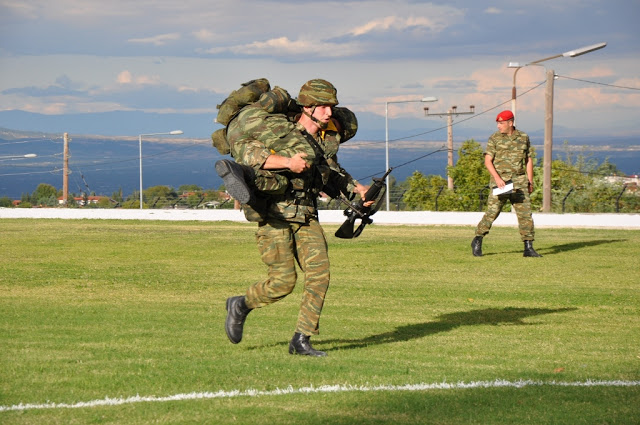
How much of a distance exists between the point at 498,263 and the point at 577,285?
125 inches

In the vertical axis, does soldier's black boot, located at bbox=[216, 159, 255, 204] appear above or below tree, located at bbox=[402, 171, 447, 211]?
above

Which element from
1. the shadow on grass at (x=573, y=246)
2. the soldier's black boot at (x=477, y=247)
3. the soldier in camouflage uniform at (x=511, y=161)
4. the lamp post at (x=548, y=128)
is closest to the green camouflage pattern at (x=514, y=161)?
the soldier in camouflage uniform at (x=511, y=161)

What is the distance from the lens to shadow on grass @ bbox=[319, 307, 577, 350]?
31.4 feet

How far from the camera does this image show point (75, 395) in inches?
271

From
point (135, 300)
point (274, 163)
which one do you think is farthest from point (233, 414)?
point (135, 300)

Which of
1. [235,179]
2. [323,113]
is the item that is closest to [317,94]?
[323,113]

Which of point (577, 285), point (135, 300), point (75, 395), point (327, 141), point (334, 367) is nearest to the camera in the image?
point (75, 395)

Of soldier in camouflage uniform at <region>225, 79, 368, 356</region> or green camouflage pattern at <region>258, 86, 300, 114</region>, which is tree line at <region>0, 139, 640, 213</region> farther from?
green camouflage pattern at <region>258, 86, 300, 114</region>

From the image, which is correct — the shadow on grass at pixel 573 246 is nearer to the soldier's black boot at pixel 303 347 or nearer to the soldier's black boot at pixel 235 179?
the soldier's black boot at pixel 303 347

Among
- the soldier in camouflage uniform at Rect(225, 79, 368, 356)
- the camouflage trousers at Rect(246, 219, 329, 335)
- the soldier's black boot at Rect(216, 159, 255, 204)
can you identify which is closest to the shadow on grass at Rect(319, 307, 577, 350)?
the camouflage trousers at Rect(246, 219, 329, 335)

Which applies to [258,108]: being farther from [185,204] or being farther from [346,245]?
[185,204]

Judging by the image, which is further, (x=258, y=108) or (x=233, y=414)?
(x=258, y=108)

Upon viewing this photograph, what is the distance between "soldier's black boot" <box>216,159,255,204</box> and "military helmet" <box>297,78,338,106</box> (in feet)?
2.86

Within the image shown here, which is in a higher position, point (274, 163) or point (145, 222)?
Answer: point (274, 163)
